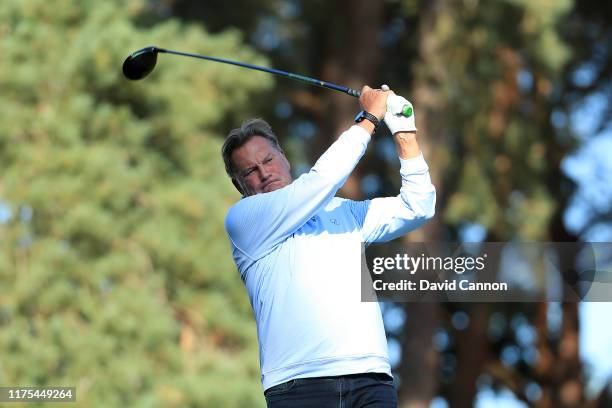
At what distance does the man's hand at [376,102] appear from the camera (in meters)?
3.33

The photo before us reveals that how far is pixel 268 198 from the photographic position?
3312mm

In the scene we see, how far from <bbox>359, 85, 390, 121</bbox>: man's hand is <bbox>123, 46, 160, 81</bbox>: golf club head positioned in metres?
1.24

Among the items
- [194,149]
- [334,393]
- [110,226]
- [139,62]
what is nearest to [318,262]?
[334,393]

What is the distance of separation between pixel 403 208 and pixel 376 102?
33cm

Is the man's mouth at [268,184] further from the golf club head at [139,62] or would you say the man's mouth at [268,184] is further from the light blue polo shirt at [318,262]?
the golf club head at [139,62]

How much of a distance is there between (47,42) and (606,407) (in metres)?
8.42

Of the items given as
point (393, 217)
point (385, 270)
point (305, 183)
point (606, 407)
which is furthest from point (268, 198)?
point (606, 407)

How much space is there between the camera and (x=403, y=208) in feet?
Result: 11.2

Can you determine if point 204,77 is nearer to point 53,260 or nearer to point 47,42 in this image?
point 47,42

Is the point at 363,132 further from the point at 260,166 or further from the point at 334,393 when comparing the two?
the point at 334,393

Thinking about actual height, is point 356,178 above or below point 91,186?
above

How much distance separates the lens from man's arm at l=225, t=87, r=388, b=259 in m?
3.21

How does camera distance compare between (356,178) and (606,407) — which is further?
(606,407)

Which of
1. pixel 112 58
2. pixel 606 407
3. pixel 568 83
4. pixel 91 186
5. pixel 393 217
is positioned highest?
pixel 568 83
